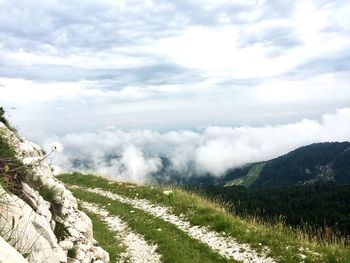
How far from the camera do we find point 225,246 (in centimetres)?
2050

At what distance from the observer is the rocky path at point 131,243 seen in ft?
64.9

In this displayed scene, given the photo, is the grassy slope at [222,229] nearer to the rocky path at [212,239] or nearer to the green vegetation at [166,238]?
the green vegetation at [166,238]

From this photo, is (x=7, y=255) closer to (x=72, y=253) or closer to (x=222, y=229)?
(x=72, y=253)

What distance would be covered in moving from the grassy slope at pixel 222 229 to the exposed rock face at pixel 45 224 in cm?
528

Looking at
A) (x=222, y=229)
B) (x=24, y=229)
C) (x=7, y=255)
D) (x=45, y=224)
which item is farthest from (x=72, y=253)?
(x=222, y=229)

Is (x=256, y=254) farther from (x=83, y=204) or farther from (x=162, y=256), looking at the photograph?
(x=83, y=204)

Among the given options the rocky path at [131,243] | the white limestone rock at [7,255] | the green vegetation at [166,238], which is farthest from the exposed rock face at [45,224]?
the green vegetation at [166,238]

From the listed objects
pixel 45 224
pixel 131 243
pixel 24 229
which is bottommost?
pixel 131 243

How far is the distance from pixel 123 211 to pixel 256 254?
14.4 meters

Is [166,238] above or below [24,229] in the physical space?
below

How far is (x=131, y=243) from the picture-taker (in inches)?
891

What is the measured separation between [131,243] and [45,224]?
470 inches

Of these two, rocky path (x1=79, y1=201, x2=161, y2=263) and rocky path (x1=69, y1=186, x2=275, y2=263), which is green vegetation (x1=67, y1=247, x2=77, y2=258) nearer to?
rocky path (x1=79, y1=201, x2=161, y2=263)

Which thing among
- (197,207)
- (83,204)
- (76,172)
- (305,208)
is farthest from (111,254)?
(305,208)
